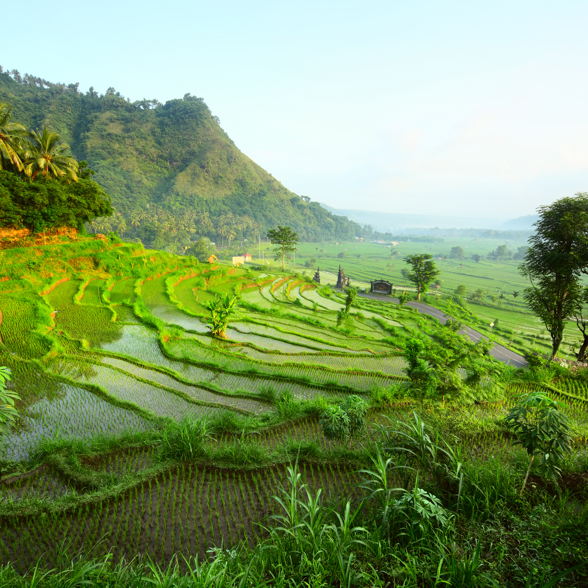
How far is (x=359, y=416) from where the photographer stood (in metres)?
5.70

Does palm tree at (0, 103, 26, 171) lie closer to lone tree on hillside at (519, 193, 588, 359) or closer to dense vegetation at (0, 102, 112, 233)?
dense vegetation at (0, 102, 112, 233)

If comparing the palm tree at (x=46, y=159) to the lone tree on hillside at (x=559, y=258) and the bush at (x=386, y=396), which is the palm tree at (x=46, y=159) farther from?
the lone tree on hillside at (x=559, y=258)

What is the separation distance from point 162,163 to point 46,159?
4088 inches

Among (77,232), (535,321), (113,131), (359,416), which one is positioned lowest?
(535,321)

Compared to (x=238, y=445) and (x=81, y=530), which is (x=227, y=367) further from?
(x=81, y=530)

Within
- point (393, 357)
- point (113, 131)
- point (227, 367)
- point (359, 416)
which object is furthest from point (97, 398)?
point (113, 131)

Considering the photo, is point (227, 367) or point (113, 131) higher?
point (113, 131)

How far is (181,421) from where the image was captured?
6.68 m

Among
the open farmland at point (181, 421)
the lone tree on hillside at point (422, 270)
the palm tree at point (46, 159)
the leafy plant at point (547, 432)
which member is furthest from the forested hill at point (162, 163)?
the leafy plant at point (547, 432)

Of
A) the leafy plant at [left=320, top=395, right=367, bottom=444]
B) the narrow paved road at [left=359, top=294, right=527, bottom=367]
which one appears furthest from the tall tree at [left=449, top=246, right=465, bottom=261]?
the leafy plant at [left=320, top=395, right=367, bottom=444]

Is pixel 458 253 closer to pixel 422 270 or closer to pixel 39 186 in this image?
pixel 422 270

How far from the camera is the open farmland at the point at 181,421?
12.9 ft

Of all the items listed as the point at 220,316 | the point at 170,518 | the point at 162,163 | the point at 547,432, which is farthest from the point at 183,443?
the point at 162,163

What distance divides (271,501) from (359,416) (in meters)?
2.19
